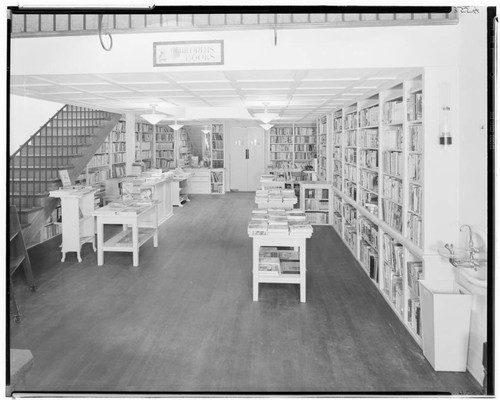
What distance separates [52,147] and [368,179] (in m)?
5.48

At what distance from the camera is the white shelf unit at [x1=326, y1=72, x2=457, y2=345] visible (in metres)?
3.82

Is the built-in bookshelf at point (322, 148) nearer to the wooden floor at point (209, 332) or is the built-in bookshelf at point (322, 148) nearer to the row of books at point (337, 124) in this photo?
the row of books at point (337, 124)

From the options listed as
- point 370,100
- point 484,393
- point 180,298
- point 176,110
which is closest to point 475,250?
point 484,393

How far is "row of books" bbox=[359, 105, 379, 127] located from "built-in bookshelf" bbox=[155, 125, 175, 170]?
1002 cm

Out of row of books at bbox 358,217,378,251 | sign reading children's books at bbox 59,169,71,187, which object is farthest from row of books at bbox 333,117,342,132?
sign reading children's books at bbox 59,169,71,187

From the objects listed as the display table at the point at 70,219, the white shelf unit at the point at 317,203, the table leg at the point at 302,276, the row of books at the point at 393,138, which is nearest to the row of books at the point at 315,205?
the white shelf unit at the point at 317,203

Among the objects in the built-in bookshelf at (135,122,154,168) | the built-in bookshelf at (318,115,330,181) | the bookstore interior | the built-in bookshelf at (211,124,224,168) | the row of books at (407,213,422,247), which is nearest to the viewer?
the bookstore interior

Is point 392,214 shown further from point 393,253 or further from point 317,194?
point 317,194

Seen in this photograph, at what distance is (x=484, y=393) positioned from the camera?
3.07 m

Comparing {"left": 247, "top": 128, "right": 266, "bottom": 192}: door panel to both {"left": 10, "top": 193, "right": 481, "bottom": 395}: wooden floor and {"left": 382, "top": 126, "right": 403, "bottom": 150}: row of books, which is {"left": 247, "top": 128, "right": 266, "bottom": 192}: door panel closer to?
{"left": 10, "top": 193, "right": 481, "bottom": 395}: wooden floor

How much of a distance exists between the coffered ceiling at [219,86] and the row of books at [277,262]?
199cm

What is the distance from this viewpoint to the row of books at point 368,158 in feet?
19.5

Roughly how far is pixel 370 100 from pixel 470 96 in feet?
10.3

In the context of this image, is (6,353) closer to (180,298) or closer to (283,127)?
(180,298)
